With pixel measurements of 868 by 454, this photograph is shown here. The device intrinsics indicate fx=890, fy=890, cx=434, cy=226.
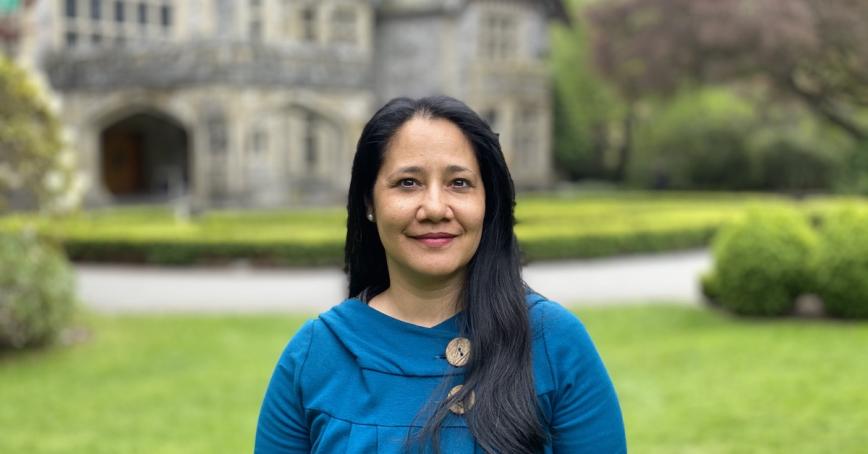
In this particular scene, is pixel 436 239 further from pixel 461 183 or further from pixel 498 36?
pixel 498 36

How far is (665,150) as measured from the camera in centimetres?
3272

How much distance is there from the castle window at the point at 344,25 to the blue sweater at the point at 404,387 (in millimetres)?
22803

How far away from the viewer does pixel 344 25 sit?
24.2 metres

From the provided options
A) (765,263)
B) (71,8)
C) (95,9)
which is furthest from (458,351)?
(95,9)

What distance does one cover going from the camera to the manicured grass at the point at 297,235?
1440cm

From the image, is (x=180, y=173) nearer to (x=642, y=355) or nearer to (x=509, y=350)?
(x=642, y=355)

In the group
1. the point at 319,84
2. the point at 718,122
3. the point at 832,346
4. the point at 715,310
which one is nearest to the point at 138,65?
the point at 319,84

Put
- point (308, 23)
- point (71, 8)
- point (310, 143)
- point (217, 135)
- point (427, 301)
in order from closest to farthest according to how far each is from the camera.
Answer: point (427, 301), point (217, 135), point (71, 8), point (308, 23), point (310, 143)

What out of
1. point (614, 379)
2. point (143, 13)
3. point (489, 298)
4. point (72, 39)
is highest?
point (143, 13)

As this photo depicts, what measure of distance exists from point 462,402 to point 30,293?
760 centimetres

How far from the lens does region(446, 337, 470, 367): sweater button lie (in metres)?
1.90

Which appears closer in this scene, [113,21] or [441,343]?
[441,343]

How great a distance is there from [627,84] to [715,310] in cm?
1989

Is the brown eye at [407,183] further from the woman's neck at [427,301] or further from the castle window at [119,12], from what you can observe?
the castle window at [119,12]
